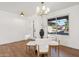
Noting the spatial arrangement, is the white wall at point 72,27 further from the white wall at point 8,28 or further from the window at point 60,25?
the white wall at point 8,28

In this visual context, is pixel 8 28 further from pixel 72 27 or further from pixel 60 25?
pixel 72 27

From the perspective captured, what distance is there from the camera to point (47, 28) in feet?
13.3

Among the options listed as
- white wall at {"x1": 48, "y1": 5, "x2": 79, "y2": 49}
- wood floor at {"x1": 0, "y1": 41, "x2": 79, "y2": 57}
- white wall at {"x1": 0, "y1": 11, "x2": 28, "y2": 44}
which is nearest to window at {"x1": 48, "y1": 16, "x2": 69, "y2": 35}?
white wall at {"x1": 48, "y1": 5, "x2": 79, "y2": 49}

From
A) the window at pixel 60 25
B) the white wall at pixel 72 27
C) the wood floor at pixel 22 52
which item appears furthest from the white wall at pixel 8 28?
the white wall at pixel 72 27

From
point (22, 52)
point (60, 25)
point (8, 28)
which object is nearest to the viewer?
point (22, 52)

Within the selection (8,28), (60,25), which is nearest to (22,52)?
(60,25)

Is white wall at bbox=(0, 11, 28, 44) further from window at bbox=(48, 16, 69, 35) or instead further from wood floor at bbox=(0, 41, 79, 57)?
window at bbox=(48, 16, 69, 35)

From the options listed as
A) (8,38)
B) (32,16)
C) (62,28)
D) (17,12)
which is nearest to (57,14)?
(62,28)

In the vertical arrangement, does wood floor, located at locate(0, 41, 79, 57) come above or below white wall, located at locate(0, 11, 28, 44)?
below

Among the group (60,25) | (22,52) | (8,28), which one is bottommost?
(22,52)

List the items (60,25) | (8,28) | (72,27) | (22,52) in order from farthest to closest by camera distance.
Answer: (8,28) → (60,25) → (72,27) → (22,52)

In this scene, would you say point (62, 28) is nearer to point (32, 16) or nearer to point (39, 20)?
point (39, 20)

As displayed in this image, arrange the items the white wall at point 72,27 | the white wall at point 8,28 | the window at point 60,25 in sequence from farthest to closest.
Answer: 1. the white wall at point 8,28
2. the window at point 60,25
3. the white wall at point 72,27

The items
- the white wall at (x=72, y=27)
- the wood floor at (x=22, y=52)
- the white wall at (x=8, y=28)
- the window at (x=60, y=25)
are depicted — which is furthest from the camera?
the white wall at (x=8, y=28)
